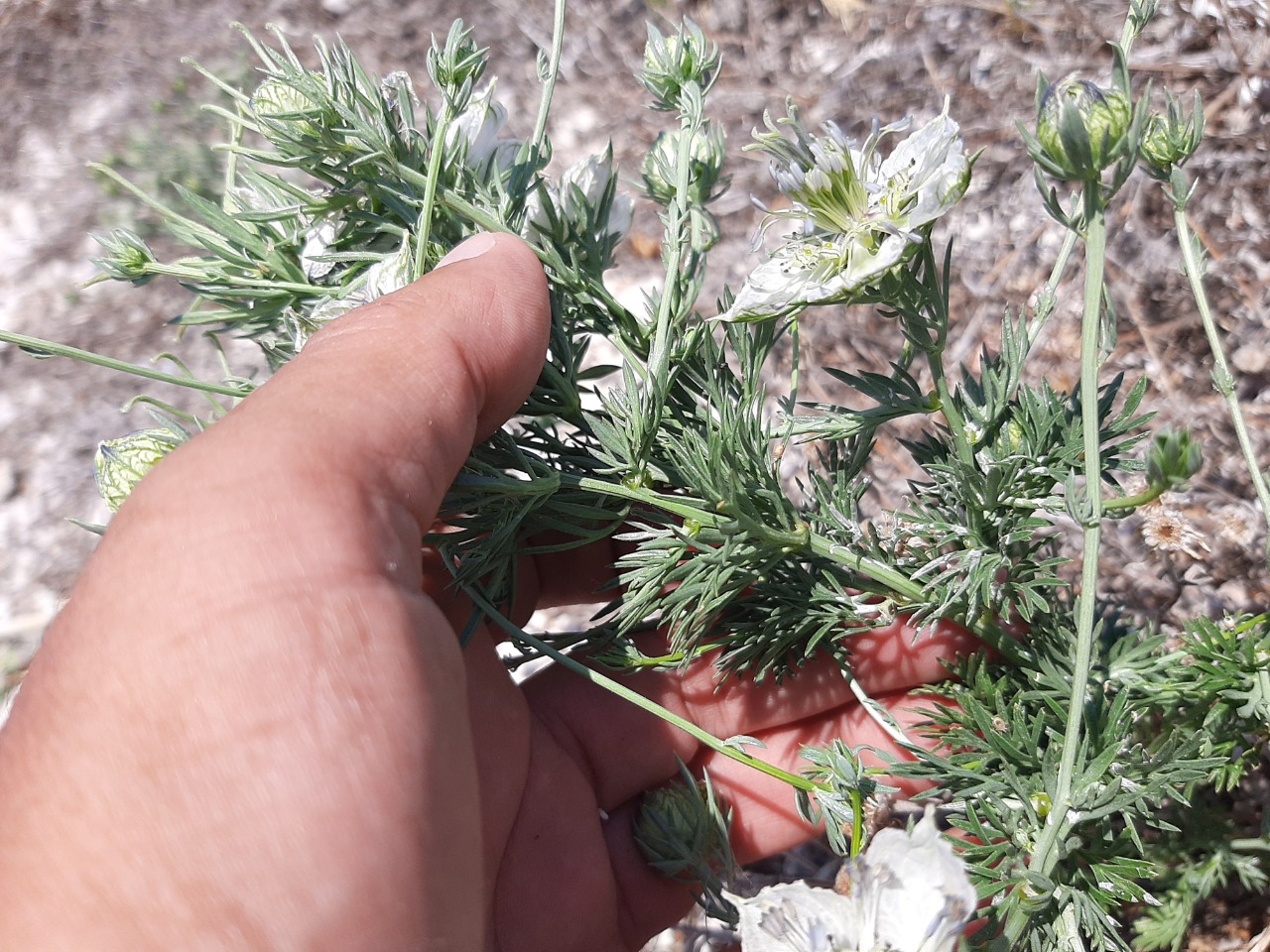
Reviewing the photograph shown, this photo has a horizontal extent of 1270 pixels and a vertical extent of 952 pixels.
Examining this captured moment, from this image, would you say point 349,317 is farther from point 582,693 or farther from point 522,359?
point 582,693

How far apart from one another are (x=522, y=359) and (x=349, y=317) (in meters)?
0.23

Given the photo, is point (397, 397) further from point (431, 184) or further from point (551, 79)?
point (551, 79)

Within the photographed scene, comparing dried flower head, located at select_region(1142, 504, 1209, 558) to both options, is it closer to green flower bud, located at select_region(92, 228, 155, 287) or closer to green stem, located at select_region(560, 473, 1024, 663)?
green stem, located at select_region(560, 473, 1024, 663)

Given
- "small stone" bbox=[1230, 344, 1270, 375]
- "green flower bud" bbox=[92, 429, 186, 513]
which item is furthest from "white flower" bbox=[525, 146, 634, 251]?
"small stone" bbox=[1230, 344, 1270, 375]

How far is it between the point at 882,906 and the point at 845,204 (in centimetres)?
83

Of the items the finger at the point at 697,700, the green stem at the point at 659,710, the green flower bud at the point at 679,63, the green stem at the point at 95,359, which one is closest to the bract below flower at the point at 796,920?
the green stem at the point at 659,710

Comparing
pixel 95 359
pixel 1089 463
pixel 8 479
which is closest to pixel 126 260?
pixel 95 359

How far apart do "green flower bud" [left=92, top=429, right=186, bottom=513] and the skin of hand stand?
0.63 ft

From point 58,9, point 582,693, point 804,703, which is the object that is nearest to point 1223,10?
point 804,703

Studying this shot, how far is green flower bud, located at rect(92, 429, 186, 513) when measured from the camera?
130 cm

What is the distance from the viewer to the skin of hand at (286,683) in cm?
104

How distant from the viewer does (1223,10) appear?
222 centimetres

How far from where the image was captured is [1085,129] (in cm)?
93

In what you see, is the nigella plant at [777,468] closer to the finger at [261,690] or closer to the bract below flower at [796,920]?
the bract below flower at [796,920]
